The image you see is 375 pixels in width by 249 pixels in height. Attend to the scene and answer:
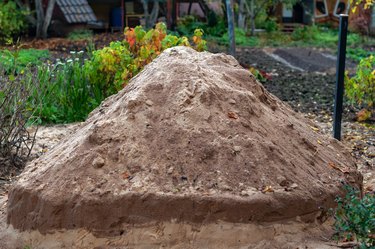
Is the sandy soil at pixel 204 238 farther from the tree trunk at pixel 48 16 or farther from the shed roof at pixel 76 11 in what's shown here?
the shed roof at pixel 76 11

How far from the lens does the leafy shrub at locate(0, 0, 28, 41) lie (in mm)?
18312

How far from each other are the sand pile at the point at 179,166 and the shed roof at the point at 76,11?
16.0 metres

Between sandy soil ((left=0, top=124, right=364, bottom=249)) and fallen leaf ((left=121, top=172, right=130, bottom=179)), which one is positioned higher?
fallen leaf ((left=121, top=172, right=130, bottom=179))

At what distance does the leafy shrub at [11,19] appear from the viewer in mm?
18312

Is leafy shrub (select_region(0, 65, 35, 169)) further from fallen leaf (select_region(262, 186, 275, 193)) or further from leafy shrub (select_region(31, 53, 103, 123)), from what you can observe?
fallen leaf (select_region(262, 186, 275, 193))

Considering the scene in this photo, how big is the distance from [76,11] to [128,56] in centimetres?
1288

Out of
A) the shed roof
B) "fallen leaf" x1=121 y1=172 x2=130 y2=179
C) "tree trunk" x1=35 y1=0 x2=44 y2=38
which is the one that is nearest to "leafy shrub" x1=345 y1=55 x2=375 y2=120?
"fallen leaf" x1=121 y1=172 x2=130 y2=179

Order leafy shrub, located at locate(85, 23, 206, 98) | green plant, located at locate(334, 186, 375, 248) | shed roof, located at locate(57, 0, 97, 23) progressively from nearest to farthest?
green plant, located at locate(334, 186, 375, 248) < leafy shrub, located at locate(85, 23, 206, 98) < shed roof, located at locate(57, 0, 97, 23)

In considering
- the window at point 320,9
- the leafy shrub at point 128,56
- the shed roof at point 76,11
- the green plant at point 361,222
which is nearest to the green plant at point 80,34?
the shed roof at point 76,11

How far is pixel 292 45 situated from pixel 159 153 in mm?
16793

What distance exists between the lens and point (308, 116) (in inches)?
346

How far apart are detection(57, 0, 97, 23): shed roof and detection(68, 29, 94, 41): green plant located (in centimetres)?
36

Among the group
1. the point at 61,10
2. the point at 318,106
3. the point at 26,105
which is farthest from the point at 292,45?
the point at 26,105

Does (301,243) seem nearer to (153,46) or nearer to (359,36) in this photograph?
(153,46)
